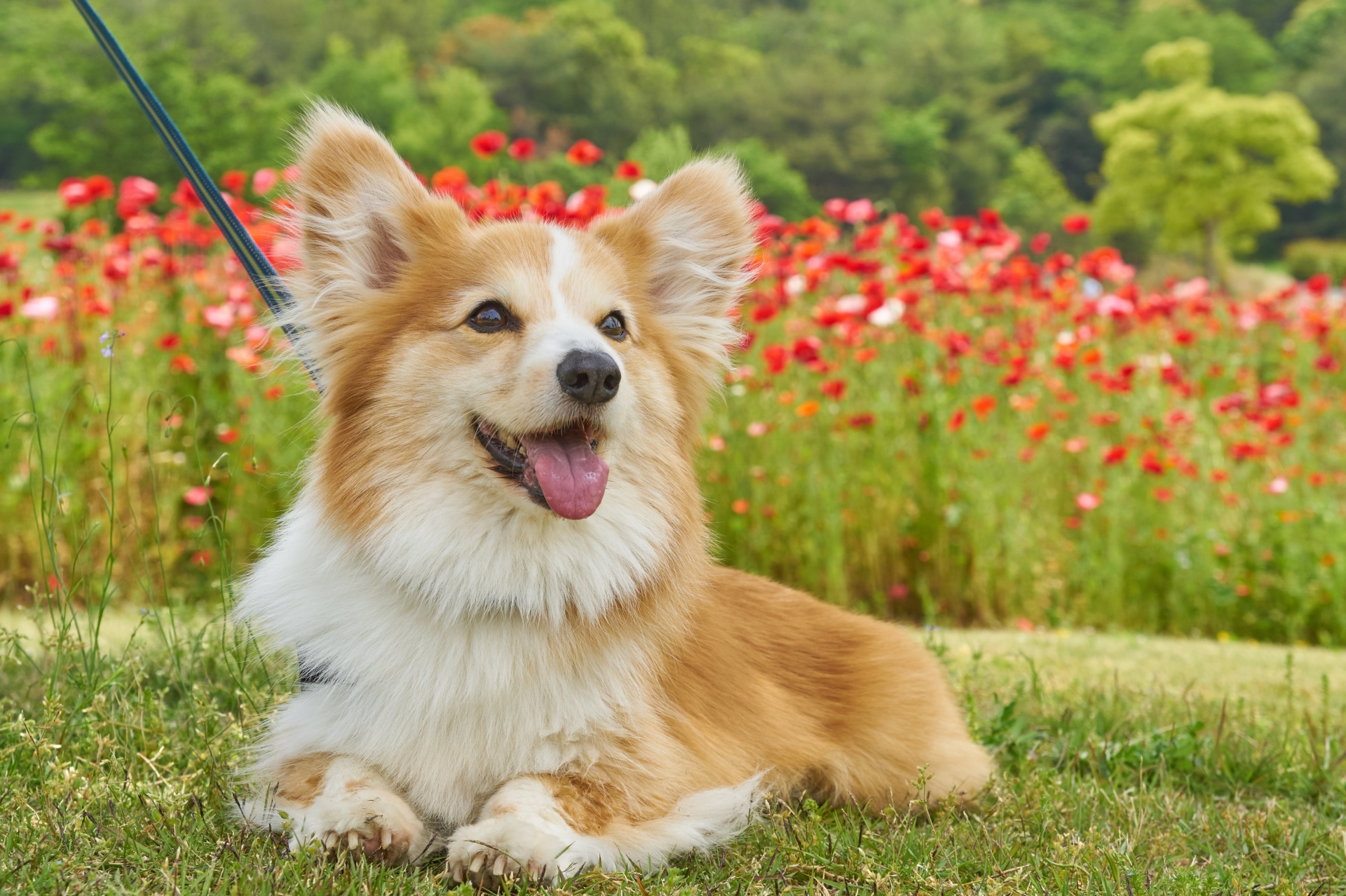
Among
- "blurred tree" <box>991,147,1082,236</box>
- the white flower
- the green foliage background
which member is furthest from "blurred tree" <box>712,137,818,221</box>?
the white flower

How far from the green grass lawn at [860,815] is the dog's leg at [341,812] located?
0.05 m

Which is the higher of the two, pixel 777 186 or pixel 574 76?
pixel 574 76

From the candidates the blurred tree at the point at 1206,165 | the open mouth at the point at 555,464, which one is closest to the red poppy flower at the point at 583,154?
the open mouth at the point at 555,464

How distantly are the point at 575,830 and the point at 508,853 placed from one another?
173 mm

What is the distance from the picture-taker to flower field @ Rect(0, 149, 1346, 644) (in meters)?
5.59

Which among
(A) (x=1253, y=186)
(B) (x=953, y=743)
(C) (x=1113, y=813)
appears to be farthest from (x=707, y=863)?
(A) (x=1253, y=186)

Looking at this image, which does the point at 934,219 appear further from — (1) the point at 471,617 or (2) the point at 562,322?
(1) the point at 471,617

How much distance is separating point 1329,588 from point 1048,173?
146 ft

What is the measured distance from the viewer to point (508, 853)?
6.50 ft

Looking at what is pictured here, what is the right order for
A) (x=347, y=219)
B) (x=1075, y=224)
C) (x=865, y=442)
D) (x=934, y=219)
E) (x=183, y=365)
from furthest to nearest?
(x=1075, y=224), (x=934, y=219), (x=865, y=442), (x=183, y=365), (x=347, y=219)

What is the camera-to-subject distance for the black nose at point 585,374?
226 centimetres

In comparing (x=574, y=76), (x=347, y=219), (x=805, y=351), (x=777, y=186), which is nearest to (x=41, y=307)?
(x=347, y=219)

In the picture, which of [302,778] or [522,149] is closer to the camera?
[302,778]

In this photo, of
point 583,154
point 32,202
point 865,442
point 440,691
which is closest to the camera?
point 440,691
